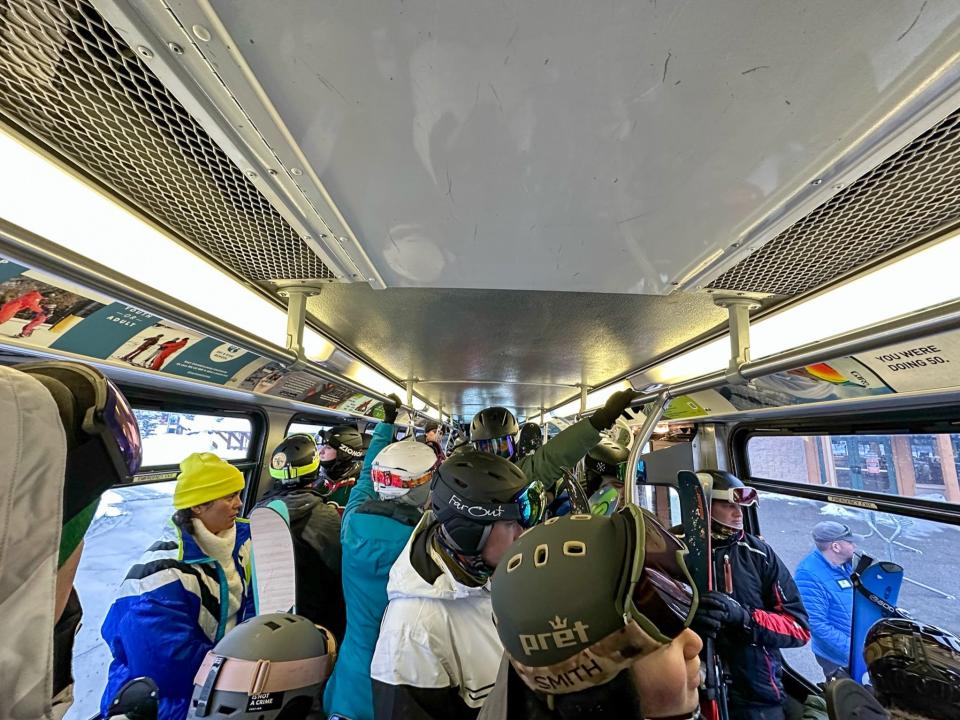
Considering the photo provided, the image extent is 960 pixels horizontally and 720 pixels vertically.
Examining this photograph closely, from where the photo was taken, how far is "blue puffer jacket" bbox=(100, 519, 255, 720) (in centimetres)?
198

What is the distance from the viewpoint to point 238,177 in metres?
1.24

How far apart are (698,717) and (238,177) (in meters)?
3.61

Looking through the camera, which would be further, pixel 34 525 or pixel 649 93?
pixel 649 93

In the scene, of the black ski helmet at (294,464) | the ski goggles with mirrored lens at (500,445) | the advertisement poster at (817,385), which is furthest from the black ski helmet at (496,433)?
the advertisement poster at (817,385)

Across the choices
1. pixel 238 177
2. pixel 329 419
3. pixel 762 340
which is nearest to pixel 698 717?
pixel 762 340

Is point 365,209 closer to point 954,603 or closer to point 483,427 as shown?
point 483,427

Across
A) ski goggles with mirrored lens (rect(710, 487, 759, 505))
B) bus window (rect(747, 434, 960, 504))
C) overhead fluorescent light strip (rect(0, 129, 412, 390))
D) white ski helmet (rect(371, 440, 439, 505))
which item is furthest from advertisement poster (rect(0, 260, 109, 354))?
bus window (rect(747, 434, 960, 504))

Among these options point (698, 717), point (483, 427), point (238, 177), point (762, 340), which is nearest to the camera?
point (238, 177)

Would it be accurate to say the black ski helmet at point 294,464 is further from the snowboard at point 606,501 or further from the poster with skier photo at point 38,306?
the snowboard at point 606,501

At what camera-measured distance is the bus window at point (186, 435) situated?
3336 millimetres

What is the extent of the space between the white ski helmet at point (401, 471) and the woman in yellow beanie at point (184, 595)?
910 mm

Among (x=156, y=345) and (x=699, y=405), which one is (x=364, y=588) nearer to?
(x=156, y=345)

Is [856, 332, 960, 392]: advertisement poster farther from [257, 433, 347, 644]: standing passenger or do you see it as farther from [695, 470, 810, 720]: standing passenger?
[257, 433, 347, 644]: standing passenger

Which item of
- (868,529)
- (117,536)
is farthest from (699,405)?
(117,536)
